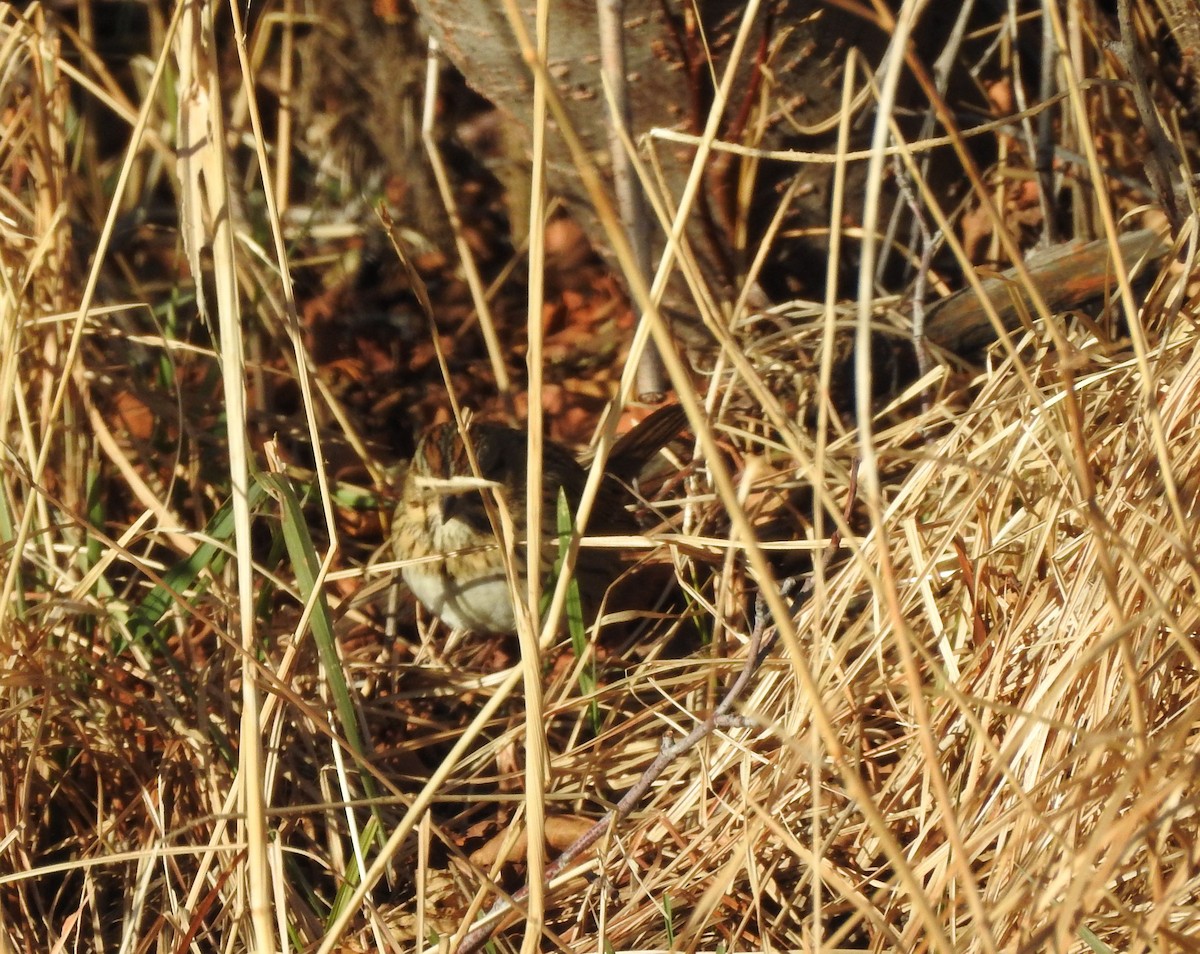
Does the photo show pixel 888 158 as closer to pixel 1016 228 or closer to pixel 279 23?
pixel 1016 228

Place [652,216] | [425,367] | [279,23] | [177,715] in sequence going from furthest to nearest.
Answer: [279,23], [425,367], [652,216], [177,715]

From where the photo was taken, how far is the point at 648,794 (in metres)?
2.16

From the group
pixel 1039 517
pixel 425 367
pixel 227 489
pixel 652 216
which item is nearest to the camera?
pixel 1039 517

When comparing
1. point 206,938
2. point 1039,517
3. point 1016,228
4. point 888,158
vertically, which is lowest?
point 206,938

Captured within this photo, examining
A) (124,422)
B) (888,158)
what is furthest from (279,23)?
(888,158)

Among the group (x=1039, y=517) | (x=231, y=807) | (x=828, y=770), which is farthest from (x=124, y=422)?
(x=1039, y=517)

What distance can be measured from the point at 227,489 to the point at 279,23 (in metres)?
1.89

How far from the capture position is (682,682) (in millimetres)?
2189

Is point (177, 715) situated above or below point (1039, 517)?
below

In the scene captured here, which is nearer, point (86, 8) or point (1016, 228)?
point (1016, 228)

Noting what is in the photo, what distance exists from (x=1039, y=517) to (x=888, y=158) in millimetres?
1155

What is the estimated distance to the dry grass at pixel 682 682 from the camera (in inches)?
58.9

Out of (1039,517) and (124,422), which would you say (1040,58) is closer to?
(1039,517)

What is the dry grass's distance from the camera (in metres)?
1.50
